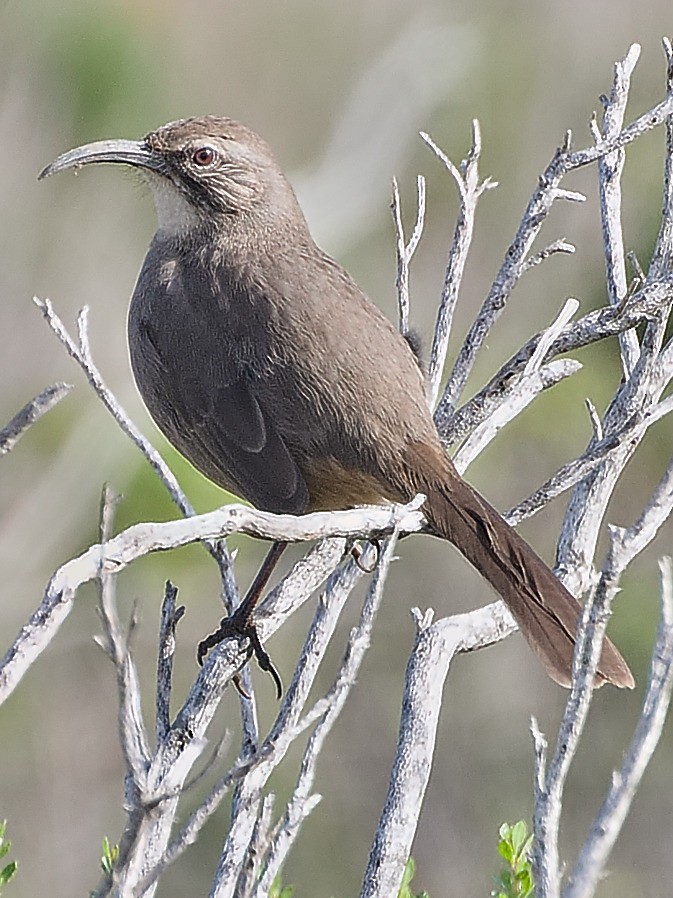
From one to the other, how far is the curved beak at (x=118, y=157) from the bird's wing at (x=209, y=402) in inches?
14.3

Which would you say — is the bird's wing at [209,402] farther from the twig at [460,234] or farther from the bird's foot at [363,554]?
the twig at [460,234]

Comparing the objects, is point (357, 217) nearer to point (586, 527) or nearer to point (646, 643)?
point (646, 643)

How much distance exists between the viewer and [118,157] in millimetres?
4191

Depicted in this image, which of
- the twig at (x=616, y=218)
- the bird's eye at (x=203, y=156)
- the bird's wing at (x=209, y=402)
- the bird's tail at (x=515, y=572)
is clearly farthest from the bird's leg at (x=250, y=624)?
the bird's eye at (x=203, y=156)

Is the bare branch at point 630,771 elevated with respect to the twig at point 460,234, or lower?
lower

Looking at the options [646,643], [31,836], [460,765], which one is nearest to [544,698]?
[460,765]

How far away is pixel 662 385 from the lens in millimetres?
3326

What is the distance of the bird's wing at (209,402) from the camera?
3.80m

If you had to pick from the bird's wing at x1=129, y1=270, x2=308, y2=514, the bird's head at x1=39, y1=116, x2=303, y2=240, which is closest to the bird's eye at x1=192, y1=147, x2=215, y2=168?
the bird's head at x1=39, y1=116, x2=303, y2=240

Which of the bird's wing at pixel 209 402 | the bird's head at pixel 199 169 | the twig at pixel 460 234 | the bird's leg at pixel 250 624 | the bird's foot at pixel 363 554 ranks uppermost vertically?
the bird's head at pixel 199 169

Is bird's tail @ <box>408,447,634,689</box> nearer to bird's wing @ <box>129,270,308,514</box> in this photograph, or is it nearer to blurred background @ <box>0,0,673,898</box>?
bird's wing @ <box>129,270,308,514</box>

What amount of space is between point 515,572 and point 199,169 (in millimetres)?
1535

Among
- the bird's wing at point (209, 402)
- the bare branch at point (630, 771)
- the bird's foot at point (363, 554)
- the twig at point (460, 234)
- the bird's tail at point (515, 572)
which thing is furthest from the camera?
the bird's wing at point (209, 402)

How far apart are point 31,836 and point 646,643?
3030mm
